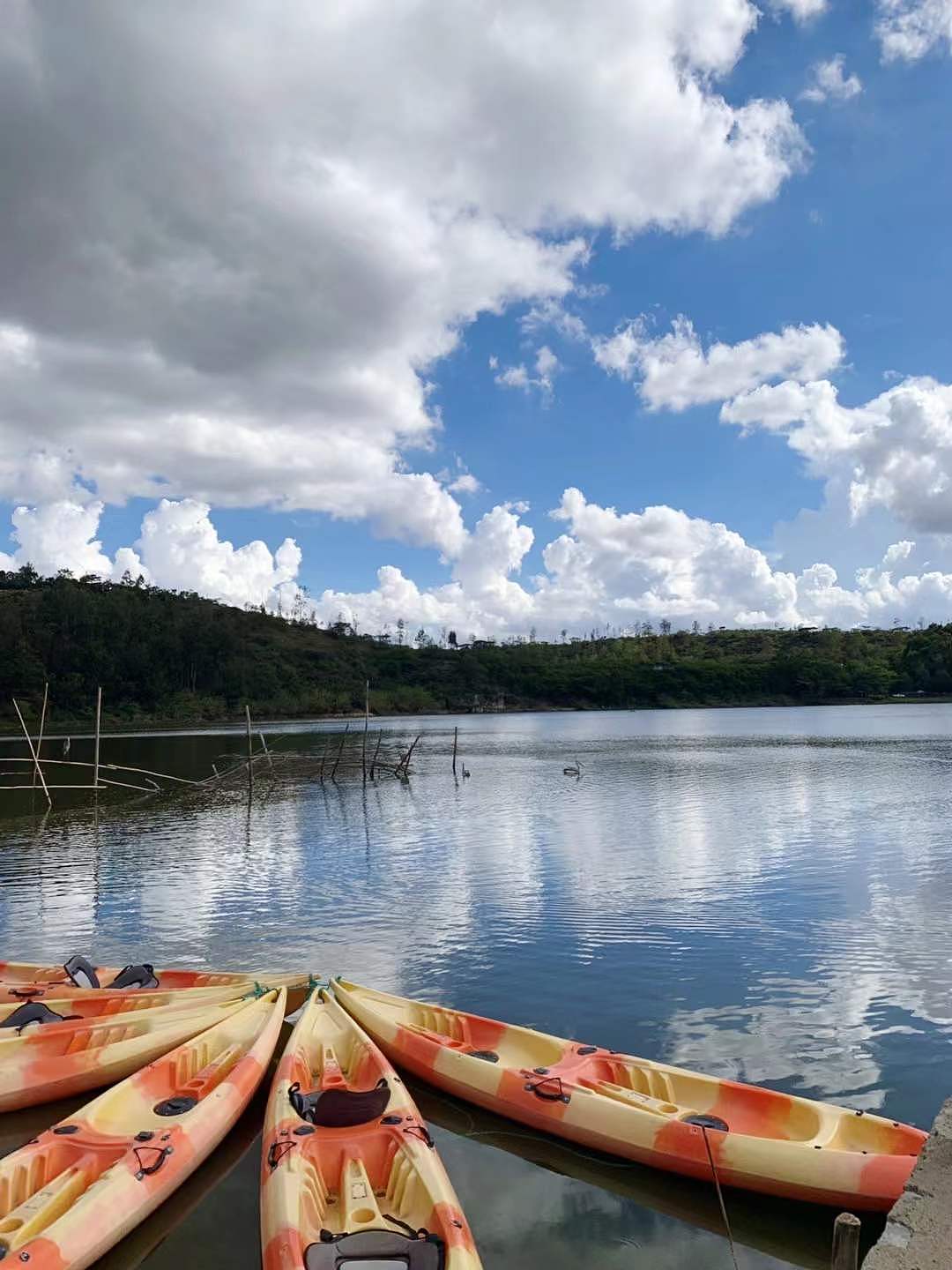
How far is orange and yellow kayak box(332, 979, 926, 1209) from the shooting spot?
21.8 ft

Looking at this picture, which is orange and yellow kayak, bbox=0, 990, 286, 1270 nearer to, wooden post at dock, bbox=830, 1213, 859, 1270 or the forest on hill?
wooden post at dock, bbox=830, 1213, 859, 1270

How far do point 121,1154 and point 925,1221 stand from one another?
5.91 m

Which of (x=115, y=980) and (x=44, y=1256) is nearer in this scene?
(x=44, y=1256)

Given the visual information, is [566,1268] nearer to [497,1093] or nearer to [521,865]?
[497,1093]

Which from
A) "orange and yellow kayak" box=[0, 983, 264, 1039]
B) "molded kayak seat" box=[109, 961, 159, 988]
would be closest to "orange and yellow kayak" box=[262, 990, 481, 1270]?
"orange and yellow kayak" box=[0, 983, 264, 1039]

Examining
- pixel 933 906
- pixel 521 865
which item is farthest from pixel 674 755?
pixel 933 906

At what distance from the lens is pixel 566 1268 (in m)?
6.42

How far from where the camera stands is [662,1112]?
763cm

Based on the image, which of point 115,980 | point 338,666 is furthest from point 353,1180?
point 338,666

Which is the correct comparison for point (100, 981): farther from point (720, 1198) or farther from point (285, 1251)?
point (720, 1198)

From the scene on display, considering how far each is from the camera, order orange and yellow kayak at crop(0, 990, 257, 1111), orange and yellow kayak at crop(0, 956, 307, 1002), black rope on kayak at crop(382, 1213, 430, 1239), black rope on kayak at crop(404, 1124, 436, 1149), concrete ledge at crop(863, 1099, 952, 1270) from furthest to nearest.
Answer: orange and yellow kayak at crop(0, 956, 307, 1002) < orange and yellow kayak at crop(0, 990, 257, 1111) < black rope on kayak at crop(404, 1124, 436, 1149) < black rope on kayak at crop(382, 1213, 430, 1239) < concrete ledge at crop(863, 1099, 952, 1270)

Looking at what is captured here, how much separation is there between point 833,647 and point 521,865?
147 meters

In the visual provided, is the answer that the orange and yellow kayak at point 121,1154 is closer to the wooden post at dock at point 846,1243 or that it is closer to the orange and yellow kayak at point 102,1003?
the orange and yellow kayak at point 102,1003

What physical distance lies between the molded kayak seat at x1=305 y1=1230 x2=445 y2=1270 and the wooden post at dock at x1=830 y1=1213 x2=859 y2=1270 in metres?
2.66
